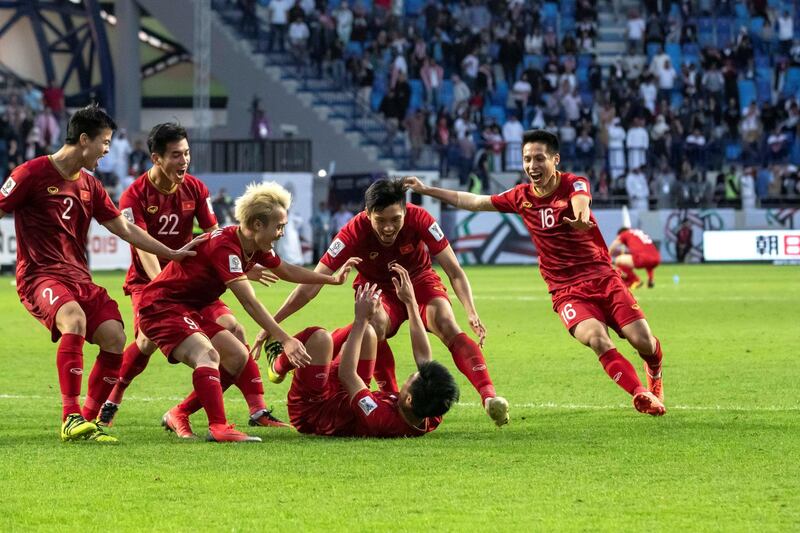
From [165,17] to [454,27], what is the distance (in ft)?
25.7

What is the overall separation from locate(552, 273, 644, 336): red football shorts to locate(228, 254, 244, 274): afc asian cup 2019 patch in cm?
252

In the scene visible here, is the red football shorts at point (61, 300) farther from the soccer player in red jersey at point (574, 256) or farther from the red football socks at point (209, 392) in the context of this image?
the soccer player in red jersey at point (574, 256)

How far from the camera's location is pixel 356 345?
8.68 m

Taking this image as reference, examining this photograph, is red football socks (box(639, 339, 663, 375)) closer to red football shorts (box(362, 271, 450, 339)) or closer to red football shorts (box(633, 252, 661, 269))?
red football shorts (box(362, 271, 450, 339))

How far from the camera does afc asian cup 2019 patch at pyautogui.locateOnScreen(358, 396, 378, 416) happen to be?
27.9 ft

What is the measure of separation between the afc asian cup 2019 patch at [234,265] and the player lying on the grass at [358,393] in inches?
21.2

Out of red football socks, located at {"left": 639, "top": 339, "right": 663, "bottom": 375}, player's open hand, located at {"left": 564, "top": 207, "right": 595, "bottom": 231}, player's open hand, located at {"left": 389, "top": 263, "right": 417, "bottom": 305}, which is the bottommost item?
red football socks, located at {"left": 639, "top": 339, "right": 663, "bottom": 375}

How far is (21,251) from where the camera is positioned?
924 centimetres

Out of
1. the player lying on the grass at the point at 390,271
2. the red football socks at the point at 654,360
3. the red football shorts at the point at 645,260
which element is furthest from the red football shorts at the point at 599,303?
the red football shorts at the point at 645,260

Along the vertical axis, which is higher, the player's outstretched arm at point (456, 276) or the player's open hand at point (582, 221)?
the player's open hand at point (582, 221)

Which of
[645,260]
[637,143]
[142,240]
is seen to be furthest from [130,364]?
[637,143]

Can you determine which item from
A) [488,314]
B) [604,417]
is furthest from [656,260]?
[604,417]

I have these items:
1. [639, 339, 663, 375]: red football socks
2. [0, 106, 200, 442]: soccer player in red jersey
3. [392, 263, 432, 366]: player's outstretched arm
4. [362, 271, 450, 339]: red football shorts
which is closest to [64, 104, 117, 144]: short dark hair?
[0, 106, 200, 442]: soccer player in red jersey

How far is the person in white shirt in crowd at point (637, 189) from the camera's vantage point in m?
37.1
